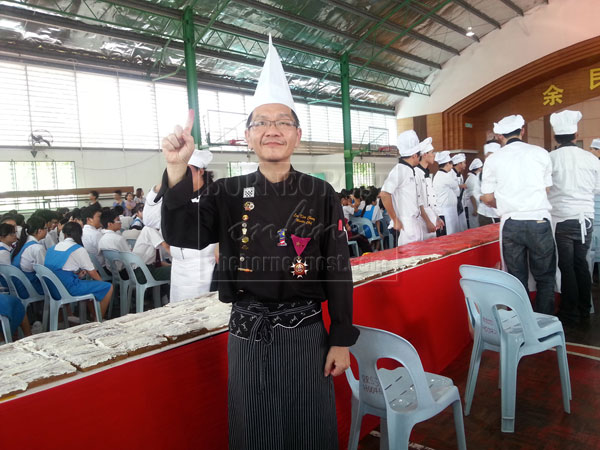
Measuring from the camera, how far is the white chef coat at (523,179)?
9.01 ft

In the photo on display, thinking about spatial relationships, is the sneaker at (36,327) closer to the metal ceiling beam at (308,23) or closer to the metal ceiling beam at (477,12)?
the metal ceiling beam at (308,23)

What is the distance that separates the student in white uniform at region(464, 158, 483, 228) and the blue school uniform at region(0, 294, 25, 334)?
571cm

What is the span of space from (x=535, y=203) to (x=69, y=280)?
11.6 feet

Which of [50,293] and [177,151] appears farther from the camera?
[50,293]

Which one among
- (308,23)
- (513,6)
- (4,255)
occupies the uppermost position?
(513,6)

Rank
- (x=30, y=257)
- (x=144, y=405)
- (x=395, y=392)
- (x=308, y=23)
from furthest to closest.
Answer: (x=308, y=23) < (x=30, y=257) < (x=395, y=392) < (x=144, y=405)

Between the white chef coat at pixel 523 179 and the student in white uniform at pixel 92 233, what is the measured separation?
3777 mm

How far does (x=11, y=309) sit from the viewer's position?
3059mm

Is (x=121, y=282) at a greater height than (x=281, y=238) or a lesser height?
lesser

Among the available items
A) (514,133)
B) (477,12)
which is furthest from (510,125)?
(477,12)

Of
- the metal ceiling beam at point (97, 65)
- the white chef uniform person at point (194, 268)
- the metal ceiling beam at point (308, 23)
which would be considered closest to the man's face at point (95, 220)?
the white chef uniform person at point (194, 268)

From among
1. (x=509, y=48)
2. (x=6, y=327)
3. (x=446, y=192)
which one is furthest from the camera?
(x=509, y=48)

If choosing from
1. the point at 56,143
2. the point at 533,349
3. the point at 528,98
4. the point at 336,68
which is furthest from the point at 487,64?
the point at 533,349

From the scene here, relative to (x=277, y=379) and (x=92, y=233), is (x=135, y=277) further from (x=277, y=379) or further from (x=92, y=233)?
(x=277, y=379)
